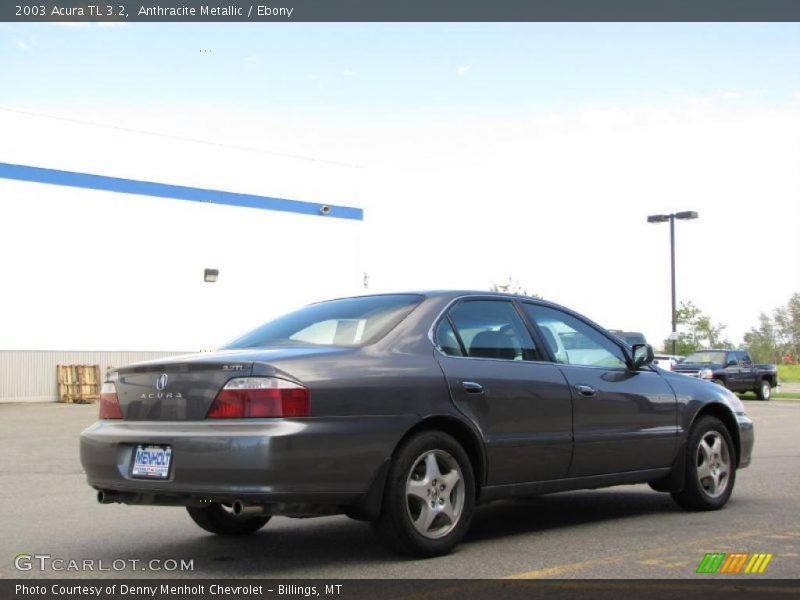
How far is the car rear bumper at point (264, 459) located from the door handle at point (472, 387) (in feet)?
1.94

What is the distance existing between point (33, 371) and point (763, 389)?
21629mm

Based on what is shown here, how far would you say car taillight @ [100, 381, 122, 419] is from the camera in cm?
604

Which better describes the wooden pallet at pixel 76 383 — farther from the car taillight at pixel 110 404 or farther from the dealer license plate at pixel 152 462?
the dealer license plate at pixel 152 462

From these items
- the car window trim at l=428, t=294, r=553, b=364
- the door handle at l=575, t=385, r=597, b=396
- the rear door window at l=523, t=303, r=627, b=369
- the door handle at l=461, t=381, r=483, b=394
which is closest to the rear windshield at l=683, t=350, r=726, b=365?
the rear door window at l=523, t=303, r=627, b=369

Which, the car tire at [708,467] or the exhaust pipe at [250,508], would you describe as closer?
the exhaust pipe at [250,508]

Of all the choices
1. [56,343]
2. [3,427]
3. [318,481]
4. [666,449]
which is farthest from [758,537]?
[56,343]

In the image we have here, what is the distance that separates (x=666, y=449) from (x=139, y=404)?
3840mm

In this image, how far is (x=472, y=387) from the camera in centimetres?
623

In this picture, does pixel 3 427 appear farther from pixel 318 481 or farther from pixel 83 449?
pixel 318 481

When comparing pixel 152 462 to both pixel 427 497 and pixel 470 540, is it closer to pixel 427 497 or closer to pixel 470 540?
pixel 427 497

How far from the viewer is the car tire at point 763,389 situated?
106 feet
